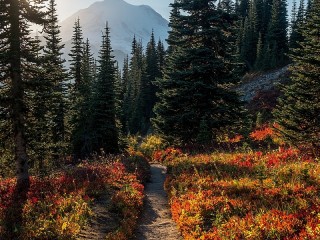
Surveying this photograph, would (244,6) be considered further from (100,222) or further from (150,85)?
(100,222)

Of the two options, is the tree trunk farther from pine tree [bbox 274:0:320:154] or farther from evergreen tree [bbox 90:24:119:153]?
evergreen tree [bbox 90:24:119:153]

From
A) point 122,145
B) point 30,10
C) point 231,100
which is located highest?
point 30,10

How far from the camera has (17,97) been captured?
1457 cm

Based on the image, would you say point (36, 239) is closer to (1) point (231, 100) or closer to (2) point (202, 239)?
(2) point (202, 239)

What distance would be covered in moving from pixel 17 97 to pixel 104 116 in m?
19.7

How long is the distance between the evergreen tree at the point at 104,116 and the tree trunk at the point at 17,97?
18024mm

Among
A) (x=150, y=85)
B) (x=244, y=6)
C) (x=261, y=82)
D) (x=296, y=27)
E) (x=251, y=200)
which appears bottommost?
(x=251, y=200)

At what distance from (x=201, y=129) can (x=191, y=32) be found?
302 inches

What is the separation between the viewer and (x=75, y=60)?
43906 millimetres

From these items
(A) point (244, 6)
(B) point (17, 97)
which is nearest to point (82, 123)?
(B) point (17, 97)

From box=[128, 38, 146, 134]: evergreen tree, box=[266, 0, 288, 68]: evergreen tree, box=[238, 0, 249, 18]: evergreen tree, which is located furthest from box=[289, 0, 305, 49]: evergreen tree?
box=[128, 38, 146, 134]: evergreen tree

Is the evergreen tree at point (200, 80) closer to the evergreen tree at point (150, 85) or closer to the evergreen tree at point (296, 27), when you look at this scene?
the evergreen tree at point (296, 27)

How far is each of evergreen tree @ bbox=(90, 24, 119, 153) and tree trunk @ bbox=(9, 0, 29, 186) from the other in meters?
18.0

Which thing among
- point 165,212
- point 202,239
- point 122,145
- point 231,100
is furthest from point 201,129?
point 122,145
